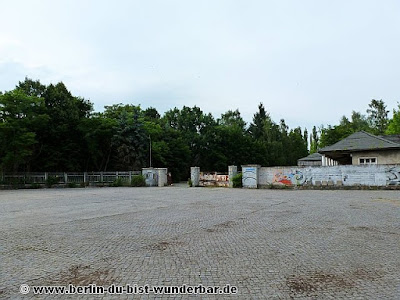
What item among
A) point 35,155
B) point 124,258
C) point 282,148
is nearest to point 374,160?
point 124,258

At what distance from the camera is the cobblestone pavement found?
174 inches

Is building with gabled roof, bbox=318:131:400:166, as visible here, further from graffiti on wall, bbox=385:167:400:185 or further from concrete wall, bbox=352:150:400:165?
graffiti on wall, bbox=385:167:400:185

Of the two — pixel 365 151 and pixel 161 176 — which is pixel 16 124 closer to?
pixel 161 176

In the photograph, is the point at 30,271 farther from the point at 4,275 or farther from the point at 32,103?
the point at 32,103

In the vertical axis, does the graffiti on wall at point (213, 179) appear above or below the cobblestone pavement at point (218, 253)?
above

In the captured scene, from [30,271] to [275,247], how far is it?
14.5ft

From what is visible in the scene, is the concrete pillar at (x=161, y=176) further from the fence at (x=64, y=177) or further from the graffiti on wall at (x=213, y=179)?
the graffiti on wall at (x=213, y=179)

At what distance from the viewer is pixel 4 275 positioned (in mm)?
4777

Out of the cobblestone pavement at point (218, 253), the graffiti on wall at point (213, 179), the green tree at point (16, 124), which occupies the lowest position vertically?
the cobblestone pavement at point (218, 253)

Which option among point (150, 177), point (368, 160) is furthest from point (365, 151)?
point (150, 177)

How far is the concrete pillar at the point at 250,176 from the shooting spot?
25328 mm

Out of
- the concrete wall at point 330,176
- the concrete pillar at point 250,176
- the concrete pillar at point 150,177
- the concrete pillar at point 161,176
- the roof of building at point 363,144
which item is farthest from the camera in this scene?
the concrete pillar at point 150,177

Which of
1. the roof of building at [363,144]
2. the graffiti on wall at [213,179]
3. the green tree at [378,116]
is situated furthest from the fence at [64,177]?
the green tree at [378,116]

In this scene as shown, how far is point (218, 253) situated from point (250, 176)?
20.0 metres
